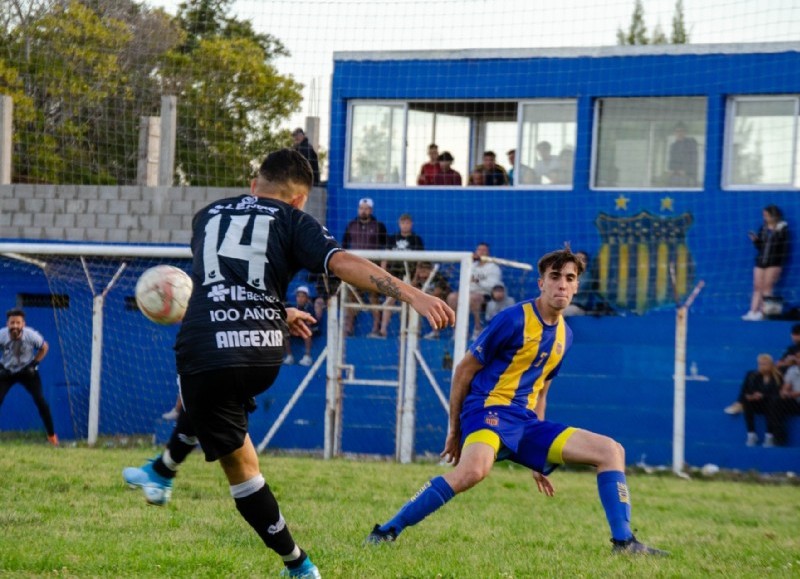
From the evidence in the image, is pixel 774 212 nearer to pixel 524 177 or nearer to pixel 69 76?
pixel 524 177

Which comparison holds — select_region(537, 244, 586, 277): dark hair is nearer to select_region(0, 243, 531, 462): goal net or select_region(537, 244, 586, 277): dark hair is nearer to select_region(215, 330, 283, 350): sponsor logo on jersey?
select_region(215, 330, 283, 350): sponsor logo on jersey

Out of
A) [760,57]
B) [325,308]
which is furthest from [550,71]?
[325,308]

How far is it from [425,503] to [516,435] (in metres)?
0.70

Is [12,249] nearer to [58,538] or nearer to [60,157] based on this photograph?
[60,157]

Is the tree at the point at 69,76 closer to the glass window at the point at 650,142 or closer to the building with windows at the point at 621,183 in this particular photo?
the building with windows at the point at 621,183

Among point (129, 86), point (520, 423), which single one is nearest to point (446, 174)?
point (129, 86)

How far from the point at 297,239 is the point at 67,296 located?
559 inches

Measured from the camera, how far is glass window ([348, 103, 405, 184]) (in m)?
20.6

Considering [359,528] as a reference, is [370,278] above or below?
above

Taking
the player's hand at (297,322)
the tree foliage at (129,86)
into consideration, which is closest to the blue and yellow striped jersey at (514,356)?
the player's hand at (297,322)

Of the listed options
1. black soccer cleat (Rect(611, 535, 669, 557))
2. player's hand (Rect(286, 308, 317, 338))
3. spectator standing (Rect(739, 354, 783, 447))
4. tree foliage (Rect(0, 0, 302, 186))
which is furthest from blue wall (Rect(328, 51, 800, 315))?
player's hand (Rect(286, 308, 317, 338))

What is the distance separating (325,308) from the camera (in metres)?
18.0

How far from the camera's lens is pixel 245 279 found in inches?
234

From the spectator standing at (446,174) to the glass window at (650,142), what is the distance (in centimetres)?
218
